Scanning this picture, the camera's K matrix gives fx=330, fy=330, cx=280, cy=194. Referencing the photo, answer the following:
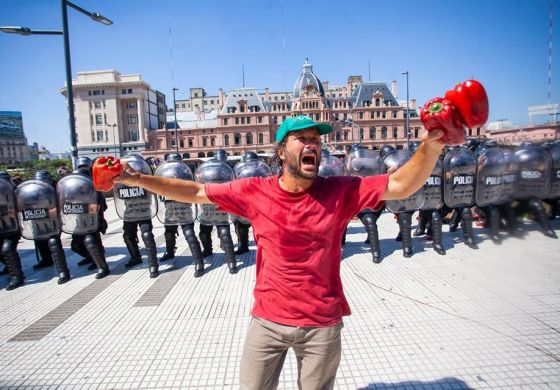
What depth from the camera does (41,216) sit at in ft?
16.8

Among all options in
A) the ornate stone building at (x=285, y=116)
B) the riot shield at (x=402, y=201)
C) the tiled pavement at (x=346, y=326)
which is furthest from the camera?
the ornate stone building at (x=285, y=116)

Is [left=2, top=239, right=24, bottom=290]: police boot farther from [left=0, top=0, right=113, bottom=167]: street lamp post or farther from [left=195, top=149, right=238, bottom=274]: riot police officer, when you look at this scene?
[left=195, top=149, right=238, bottom=274]: riot police officer

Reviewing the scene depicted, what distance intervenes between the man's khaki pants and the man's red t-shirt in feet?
0.16

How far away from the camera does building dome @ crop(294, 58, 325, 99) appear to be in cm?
6481

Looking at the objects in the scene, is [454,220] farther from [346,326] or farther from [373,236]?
[346,326]

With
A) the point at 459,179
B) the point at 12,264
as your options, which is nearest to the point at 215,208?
the point at 12,264

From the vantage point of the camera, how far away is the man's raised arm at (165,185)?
1.94m

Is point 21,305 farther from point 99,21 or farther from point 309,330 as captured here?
point 99,21

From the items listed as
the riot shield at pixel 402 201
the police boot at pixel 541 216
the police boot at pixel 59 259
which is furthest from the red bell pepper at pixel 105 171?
the police boot at pixel 541 216

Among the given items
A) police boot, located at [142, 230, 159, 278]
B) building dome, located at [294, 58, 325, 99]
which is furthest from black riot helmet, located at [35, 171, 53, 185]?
building dome, located at [294, 58, 325, 99]

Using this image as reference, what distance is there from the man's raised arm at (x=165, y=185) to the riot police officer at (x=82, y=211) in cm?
379

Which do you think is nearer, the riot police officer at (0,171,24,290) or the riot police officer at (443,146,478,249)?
the riot police officer at (0,171,24,290)

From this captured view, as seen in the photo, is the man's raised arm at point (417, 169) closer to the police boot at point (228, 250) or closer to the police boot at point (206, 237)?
the police boot at point (228, 250)

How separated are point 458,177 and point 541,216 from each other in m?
2.12
